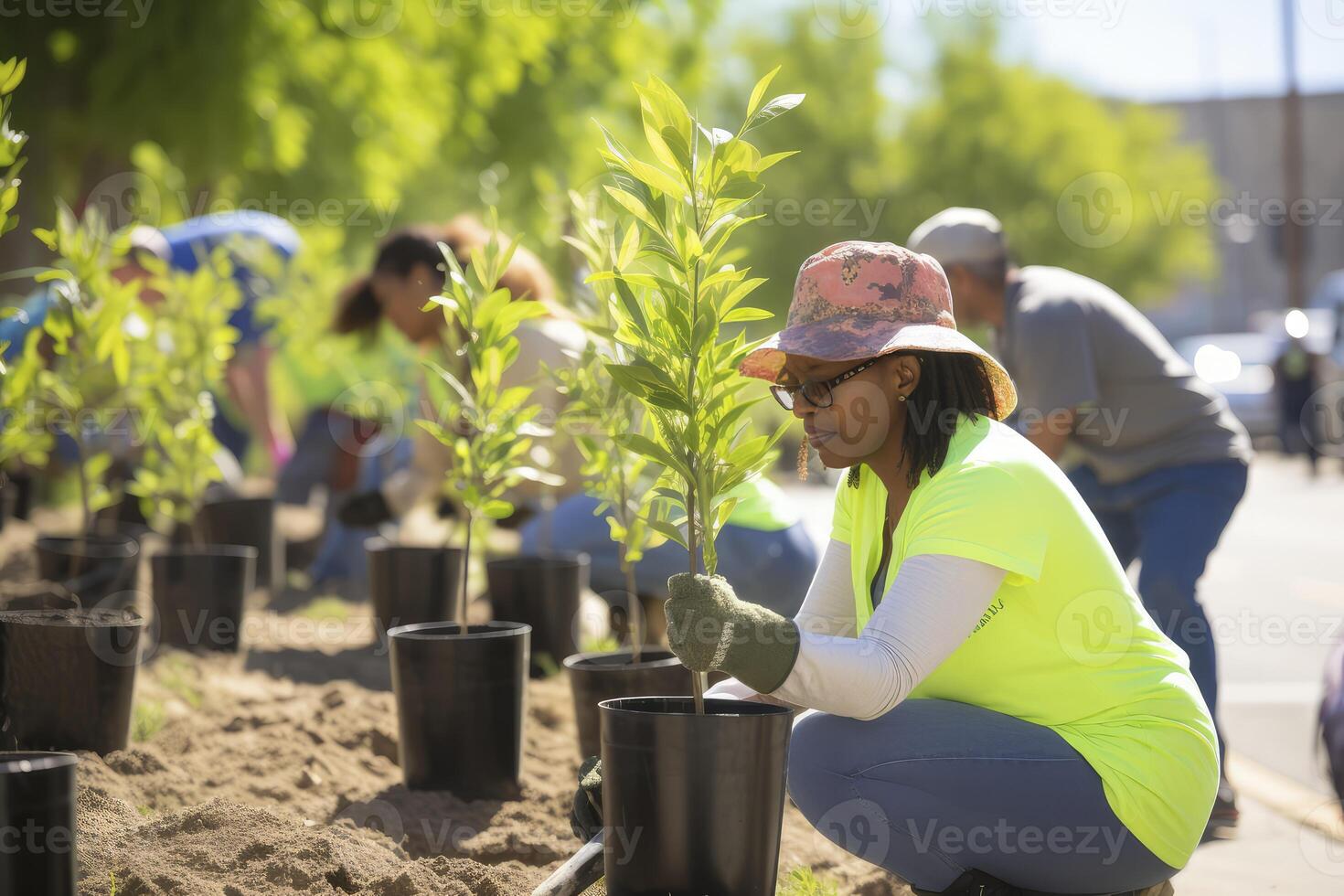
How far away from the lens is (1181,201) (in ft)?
97.5

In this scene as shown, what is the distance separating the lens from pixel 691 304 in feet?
7.77

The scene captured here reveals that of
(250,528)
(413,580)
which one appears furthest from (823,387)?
(250,528)

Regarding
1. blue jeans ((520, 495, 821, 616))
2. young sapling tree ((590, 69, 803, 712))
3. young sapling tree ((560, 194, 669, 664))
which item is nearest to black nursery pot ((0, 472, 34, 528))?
blue jeans ((520, 495, 821, 616))

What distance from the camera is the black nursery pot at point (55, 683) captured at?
3.12m

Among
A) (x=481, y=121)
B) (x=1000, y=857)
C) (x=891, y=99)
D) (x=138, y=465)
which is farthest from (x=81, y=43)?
(x=891, y=99)

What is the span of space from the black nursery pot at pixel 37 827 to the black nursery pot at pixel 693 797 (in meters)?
0.86

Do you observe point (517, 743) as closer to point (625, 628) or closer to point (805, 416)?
point (805, 416)

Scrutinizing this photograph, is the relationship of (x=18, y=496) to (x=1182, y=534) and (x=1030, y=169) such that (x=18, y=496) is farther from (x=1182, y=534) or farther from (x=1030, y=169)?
(x=1030, y=169)

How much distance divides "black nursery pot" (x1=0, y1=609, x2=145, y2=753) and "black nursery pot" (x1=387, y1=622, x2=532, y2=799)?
68 cm

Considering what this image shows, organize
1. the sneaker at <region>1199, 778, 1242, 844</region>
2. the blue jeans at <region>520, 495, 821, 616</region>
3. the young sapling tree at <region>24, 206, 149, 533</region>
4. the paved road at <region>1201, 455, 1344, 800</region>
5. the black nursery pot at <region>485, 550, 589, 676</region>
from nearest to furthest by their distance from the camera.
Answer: the sneaker at <region>1199, 778, 1242, 844</region>
the young sapling tree at <region>24, 206, 149, 533</region>
the blue jeans at <region>520, 495, 821, 616</region>
the black nursery pot at <region>485, 550, 589, 676</region>
the paved road at <region>1201, 455, 1344, 800</region>

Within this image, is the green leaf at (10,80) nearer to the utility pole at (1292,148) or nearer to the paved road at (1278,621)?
the paved road at (1278,621)

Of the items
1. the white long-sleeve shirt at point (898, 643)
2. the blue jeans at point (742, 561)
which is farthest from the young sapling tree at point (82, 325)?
the white long-sleeve shirt at point (898, 643)

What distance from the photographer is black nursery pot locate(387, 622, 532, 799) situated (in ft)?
10.5

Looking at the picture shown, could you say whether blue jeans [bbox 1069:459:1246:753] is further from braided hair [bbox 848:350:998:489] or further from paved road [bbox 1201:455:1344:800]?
braided hair [bbox 848:350:998:489]
